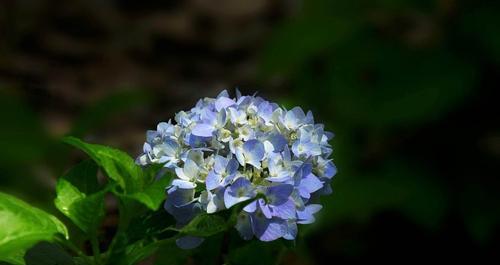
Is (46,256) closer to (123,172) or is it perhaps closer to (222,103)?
(123,172)

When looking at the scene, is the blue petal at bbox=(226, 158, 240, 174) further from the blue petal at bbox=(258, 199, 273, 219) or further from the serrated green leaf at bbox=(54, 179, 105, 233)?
the serrated green leaf at bbox=(54, 179, 105, 233)

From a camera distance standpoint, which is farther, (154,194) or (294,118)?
(294,118)

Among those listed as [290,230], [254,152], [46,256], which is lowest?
[46,256]

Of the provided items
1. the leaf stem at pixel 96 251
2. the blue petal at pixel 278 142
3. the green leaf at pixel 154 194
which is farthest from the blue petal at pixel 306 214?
the leaf stem at pixel 96 251

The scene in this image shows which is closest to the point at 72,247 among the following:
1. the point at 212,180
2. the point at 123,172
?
the point at 123,172

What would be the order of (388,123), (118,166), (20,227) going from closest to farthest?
(20,227) → (118,166) → (388,123)

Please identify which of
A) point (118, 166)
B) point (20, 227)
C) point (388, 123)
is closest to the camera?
point (20, 227)

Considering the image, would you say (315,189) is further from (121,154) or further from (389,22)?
(389,22)

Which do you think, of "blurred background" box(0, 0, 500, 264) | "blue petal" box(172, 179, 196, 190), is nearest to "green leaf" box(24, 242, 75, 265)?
"blue petal" box(172, 179, 196, 190)

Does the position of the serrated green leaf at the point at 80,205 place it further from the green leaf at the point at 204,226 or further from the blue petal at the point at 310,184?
the blue petal at the point at 310,184

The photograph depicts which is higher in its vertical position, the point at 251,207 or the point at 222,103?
the point at 222,103
